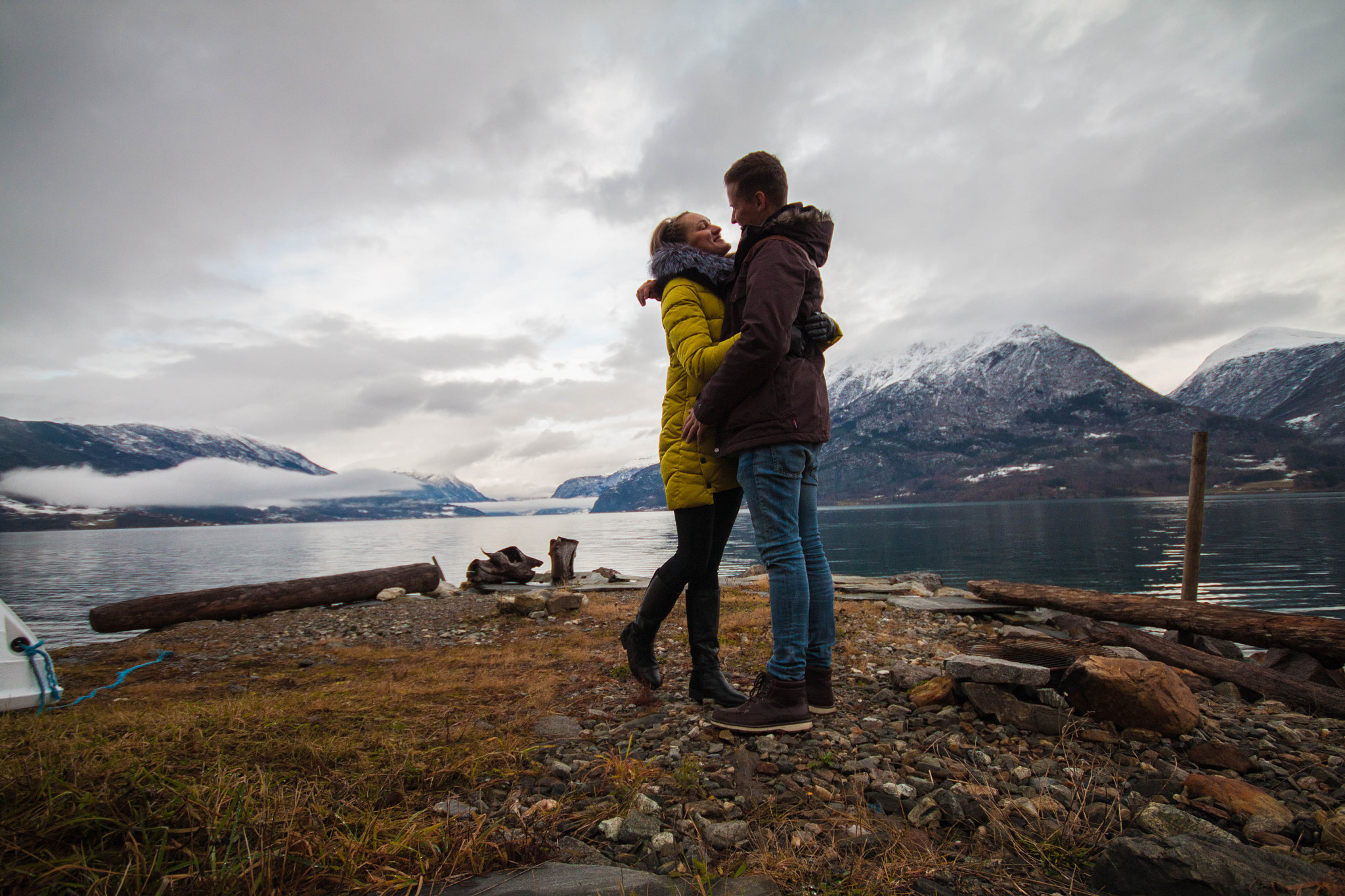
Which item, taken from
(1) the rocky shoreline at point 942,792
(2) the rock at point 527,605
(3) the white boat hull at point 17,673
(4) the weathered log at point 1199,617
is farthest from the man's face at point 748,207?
(2) the rock at point 527,605

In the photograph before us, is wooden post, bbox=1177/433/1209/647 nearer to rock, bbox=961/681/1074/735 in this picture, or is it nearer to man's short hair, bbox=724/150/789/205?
rock, bbox=961/681/1074/735

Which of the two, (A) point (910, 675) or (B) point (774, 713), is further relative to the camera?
(A) point (910, 675)

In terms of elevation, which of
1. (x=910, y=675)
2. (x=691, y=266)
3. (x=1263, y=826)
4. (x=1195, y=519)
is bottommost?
(x=910, y=675)

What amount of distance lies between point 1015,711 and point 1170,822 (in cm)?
120

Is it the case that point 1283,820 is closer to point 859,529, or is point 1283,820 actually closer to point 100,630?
point 100,630

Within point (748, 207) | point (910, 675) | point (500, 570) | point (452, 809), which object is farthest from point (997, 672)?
point (500, 570)

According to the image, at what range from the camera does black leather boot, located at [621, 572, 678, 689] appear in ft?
12.9

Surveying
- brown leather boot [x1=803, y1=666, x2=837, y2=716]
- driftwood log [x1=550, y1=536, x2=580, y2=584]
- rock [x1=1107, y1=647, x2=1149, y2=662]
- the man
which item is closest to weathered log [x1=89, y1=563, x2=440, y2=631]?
driftwood log [x1=550, y1=536, x2=580, y2=584]


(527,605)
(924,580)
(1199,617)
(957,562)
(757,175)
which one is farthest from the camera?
(957,562)

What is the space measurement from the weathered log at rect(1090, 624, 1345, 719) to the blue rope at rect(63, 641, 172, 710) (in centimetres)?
912

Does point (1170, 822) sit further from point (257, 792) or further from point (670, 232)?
point (670, 232)

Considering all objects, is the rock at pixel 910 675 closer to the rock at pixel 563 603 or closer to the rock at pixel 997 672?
the rock at pixel 997 672

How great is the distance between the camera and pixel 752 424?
316 centimetres

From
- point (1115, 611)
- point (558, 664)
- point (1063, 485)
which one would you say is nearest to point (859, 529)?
point (1115, 611)
